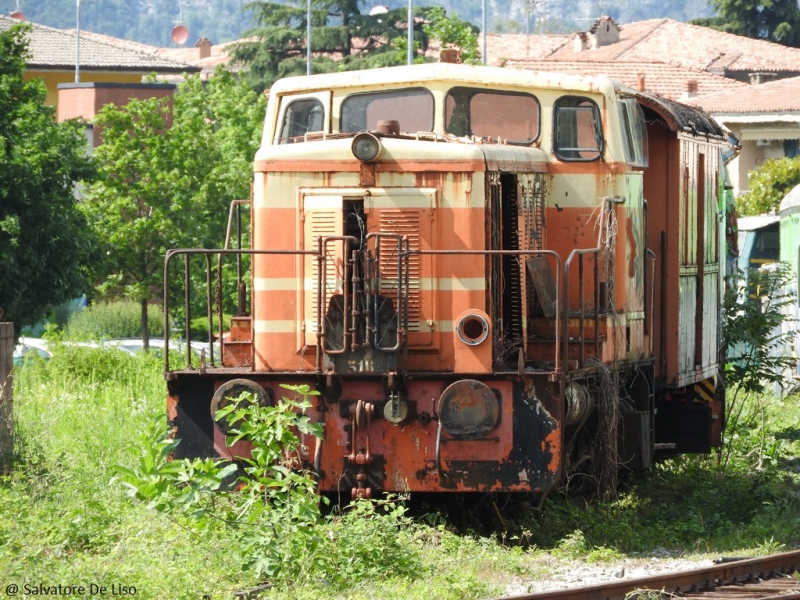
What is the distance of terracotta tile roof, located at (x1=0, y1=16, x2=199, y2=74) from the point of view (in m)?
50.7

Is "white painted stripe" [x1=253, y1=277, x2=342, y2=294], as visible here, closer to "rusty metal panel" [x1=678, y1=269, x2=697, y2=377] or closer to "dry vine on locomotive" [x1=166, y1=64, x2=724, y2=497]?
"dry vine on locomotive" [x1=166, y1=64, x2=724, y2=497]

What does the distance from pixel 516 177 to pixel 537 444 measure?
198 cm

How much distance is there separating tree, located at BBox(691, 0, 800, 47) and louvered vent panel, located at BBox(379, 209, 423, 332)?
6136 centimetres

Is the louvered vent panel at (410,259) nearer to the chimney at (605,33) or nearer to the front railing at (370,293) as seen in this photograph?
the front railing at (370,293)

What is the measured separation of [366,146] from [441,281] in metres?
1.06

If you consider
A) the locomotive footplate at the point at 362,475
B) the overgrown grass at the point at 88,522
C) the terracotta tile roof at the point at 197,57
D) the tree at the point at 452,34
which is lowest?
the overgrown grass at the point at 88,522

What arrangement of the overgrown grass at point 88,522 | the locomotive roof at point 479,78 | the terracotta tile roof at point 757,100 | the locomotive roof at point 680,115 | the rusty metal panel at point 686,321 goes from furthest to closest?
the terracotta tile roof at point 757,100 < the rusty metal panel at point 686,321 < the locomotive roof at point 680,115 < the locomotive roof at point 479,78 < the overgrown grass at point 88,522

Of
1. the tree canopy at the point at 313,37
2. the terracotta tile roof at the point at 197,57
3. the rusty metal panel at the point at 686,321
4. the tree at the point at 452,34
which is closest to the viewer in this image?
the rusty metal panel at the point at 686,321

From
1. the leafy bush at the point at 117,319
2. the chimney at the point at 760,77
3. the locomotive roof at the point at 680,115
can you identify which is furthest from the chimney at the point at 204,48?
the locomotive roof at the point at 680,115

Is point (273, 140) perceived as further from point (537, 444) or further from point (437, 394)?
point (537, 444)

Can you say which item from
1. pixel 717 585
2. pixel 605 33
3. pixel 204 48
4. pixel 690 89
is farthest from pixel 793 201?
pixel 204 48

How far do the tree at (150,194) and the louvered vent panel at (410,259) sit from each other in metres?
18.2

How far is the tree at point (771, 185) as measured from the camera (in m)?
38.3

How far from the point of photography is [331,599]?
23.7 ft
